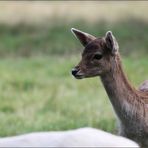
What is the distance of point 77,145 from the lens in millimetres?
3865

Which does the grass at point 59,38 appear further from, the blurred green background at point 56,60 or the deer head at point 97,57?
the deer head at point 97,57

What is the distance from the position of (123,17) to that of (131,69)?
9.10 m

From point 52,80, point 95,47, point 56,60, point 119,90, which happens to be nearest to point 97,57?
point 95,47

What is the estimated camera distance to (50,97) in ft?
45.6

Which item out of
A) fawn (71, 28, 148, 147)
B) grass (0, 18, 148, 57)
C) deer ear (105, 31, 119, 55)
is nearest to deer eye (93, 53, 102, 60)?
fawn (71, 28, 148, 147)

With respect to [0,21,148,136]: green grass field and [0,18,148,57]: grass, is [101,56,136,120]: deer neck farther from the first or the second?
[0,18,148,57]: grass

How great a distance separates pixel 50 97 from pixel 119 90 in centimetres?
646

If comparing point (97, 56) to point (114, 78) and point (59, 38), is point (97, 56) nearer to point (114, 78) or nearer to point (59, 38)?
point (114, 78)

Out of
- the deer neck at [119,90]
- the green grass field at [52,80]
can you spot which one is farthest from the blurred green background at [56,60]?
the deer neck at [119,90]

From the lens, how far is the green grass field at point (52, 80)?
11.3 meters

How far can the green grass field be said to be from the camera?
37.0 feet

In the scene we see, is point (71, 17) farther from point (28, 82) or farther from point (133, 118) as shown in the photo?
point (133, 118)

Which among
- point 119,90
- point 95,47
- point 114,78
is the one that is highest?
point 95,47

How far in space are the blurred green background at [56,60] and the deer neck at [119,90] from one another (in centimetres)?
206
